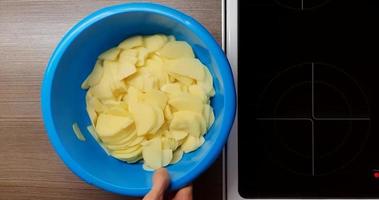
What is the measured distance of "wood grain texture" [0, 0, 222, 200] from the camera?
644 millimetres

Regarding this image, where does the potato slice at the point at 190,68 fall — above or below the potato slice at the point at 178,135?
above

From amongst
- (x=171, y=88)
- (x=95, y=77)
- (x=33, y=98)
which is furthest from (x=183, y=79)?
(x=33, y=98)

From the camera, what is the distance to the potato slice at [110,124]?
1.93ft

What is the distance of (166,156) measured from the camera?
1.94 ft

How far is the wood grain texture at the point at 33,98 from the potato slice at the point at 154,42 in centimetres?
7

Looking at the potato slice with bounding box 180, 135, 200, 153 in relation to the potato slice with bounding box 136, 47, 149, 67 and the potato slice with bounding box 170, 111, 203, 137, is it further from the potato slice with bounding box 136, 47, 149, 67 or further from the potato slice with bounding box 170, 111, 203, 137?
the potato slice with bounding box 136, 47, 149, 67

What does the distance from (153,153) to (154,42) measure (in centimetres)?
15

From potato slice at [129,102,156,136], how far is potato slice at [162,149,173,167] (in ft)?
0.13
